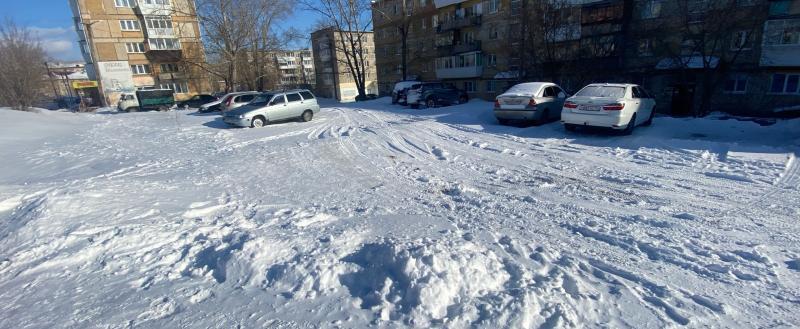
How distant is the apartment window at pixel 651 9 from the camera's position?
75.3ft

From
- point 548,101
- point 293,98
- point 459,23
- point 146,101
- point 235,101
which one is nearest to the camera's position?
point 548,101

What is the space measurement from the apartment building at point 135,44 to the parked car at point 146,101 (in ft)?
35.4

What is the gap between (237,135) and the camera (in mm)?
12195

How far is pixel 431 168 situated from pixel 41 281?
543 cm

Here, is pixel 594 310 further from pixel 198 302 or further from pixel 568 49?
pixel 568 49

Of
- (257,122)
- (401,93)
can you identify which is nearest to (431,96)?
(401,93)

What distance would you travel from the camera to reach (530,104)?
10.9m

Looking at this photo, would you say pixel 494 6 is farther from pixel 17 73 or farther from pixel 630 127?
pixel 17 73

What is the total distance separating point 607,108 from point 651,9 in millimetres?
20452

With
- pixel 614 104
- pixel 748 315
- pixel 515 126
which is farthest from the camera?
pixel 515 126

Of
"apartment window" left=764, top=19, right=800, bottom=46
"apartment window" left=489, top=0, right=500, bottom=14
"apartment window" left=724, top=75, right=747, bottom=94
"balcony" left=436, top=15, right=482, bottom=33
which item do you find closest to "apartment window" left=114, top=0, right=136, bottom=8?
"balcony" left=436, top=15, right=482, bottom=33

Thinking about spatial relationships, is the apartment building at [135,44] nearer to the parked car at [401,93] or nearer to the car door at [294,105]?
the parked car at [401,93]

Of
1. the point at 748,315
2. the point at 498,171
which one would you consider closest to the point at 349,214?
the point at 498,171

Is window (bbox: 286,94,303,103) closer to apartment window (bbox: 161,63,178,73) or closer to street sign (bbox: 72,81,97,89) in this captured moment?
apartment window (bbox: 161,63,178,73)
